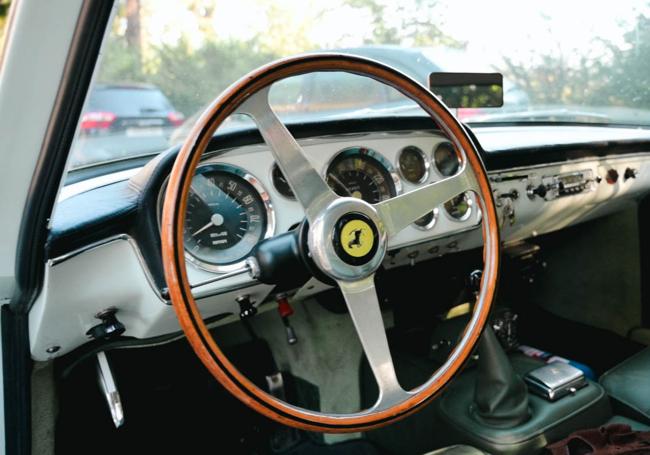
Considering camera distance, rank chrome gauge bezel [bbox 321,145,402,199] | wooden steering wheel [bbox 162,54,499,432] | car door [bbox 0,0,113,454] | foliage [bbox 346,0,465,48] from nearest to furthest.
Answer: car door [bbox 0,0,113,454], wooden steering wheel [bbox 162,54,499,432], chrome gauge bezel [bbox 321,145,402,199], foliage [bbox 346,0,465,48]

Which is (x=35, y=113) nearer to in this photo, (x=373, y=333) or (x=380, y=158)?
(x=373, y=333)

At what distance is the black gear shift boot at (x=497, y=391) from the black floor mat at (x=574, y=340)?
105 centimetres

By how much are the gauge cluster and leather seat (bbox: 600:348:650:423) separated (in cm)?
74

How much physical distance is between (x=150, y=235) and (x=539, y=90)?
73.6 inches

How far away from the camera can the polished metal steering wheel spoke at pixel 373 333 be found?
1.29 m

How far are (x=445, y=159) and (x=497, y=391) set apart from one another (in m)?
0.72

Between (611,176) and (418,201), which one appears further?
(611,176)

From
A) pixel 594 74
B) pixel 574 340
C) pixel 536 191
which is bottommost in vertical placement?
pixel 574 340

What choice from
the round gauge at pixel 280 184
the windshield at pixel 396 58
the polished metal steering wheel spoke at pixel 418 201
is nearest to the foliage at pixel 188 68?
the windshield at pixel 396 58

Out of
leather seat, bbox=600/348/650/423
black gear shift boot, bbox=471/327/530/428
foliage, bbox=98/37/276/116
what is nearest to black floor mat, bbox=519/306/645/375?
leather seat, bbox=600/348/650/423

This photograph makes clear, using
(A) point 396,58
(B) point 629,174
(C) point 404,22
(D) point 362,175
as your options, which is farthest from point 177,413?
(B) point 629,174

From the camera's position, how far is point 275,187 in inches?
61.5

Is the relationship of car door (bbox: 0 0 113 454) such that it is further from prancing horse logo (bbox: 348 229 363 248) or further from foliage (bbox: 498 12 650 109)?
foliage (bbox: 498 12 650 109)

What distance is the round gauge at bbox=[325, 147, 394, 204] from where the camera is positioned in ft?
5.45
